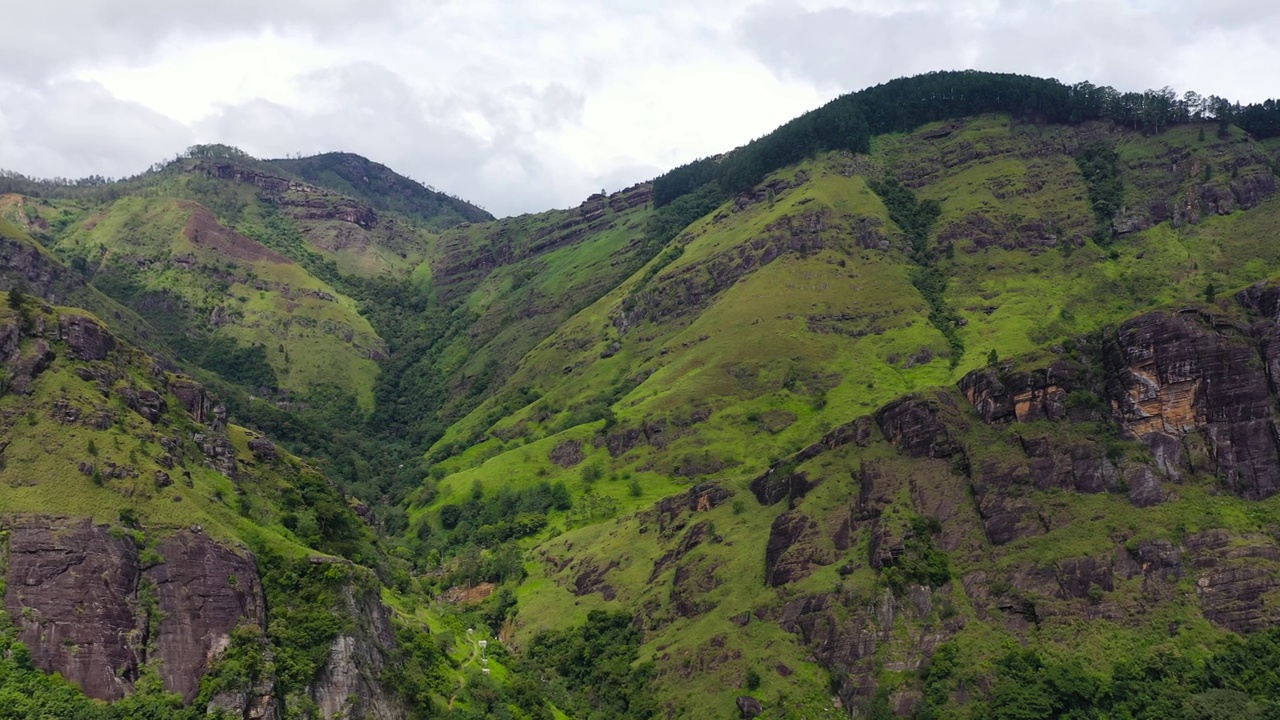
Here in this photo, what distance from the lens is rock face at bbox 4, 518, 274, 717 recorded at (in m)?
94.8

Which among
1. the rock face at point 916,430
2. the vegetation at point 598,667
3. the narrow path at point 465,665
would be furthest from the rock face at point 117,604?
the rock face at point 916,430

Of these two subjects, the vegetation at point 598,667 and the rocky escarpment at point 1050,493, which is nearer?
the rocky escarpment at point 1050,493

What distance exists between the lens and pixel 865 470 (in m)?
157

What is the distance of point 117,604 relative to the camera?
99.6 metres

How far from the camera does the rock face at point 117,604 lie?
94812 millimetres

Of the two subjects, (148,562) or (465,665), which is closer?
(148,562)

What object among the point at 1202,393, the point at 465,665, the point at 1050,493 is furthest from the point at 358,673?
the point at 1202,393

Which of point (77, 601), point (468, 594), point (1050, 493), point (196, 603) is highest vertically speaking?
point (77, 601)

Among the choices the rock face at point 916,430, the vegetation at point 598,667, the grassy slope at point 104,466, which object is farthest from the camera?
the rock face at point 916,430

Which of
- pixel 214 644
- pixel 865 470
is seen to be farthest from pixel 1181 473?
pixel 214 644

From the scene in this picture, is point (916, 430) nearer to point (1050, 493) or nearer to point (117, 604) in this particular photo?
point (1050, 493)

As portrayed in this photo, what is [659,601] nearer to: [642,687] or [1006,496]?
[642,687]

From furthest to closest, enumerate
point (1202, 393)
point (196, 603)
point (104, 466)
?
point (1202, 393) → point (104, 466) → point (196, 603)

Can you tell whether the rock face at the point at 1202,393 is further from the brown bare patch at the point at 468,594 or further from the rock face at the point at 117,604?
the rock face at the point at 117,604
